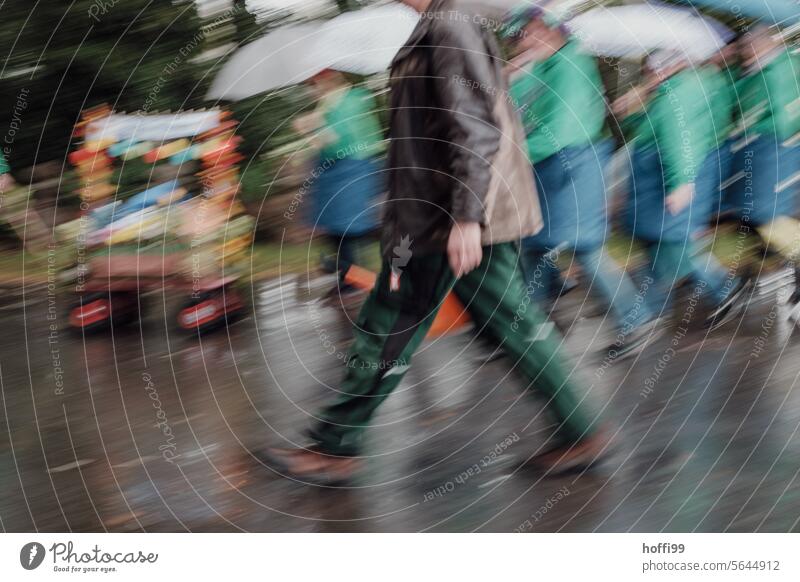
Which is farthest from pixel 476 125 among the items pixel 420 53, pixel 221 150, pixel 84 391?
pixel 84 391

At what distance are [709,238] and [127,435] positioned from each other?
8.78 ft

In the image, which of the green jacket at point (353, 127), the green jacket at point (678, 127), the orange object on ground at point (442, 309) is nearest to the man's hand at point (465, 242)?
the orange object on ground at point (442, 309)

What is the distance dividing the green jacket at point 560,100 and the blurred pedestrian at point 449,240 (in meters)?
0.07

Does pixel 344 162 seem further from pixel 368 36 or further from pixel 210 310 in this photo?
pixel 210 310

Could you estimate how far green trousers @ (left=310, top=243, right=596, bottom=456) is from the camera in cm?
318

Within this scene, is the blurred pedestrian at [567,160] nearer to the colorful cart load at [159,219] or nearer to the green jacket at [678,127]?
the green jacket at [678,127]

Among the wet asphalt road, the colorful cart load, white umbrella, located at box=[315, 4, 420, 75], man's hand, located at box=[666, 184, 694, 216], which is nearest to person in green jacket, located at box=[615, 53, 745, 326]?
man's hand, located at box=[666, 184, 694, 216]

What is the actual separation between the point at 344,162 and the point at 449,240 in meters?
0.55

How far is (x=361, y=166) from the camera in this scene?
315 cm

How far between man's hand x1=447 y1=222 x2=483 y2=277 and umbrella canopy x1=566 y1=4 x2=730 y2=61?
90 centimetres

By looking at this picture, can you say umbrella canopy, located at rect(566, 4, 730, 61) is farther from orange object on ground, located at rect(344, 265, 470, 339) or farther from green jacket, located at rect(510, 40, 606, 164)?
orange object on ground, located at rect(344, 265, 470, 339)

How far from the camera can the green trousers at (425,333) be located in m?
3.18

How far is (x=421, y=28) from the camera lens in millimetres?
3076

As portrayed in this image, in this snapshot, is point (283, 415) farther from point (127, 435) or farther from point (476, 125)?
point (476, 125)
